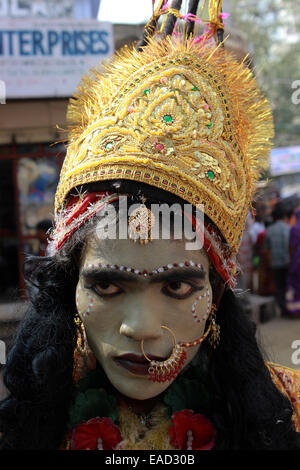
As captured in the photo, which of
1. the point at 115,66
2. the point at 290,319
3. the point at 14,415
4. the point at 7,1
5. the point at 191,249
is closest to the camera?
the point at 191,249

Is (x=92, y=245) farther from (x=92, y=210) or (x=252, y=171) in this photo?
(x=252, y=171)

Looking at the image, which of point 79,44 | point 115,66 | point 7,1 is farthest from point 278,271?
point 115,66

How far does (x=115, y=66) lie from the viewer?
5.52 ft

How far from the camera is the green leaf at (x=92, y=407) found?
1595 mm

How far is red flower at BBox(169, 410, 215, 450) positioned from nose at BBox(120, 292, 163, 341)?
396 mm

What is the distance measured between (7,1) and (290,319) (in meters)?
6.53

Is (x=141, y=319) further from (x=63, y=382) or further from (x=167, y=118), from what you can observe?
(x=167, y=118)

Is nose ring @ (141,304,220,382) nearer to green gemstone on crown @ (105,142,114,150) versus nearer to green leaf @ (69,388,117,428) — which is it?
green leaf @ (69,388,117,428)

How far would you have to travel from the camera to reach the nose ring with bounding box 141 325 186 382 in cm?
138

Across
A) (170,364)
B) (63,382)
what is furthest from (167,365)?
(63,382)

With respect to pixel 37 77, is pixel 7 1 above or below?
above

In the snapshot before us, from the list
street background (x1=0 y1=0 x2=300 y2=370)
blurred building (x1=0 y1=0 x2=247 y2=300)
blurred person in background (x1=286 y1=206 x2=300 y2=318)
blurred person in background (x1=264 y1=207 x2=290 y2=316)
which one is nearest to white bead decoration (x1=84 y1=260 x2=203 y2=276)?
street background (x1=0 y1=0 x2=300 y2=370)

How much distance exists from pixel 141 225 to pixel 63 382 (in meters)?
0.66

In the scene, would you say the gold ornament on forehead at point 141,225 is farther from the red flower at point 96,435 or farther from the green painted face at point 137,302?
the red flower at point 96,435
